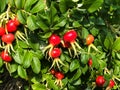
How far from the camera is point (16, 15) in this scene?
2213 millimetres

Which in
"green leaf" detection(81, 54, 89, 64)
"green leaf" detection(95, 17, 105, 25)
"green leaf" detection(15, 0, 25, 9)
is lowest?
"green leaf" detection(81, 54, 89, 64)

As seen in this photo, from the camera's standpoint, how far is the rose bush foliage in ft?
7.15

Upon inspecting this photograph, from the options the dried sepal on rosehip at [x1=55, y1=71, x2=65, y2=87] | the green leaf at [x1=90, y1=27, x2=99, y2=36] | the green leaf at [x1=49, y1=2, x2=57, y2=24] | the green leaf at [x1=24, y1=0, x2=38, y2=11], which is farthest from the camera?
the dried sepal on rosehip at [x1=55, y1=71, x2=65, y2=87]

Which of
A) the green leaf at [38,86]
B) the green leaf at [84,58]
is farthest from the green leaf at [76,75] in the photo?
the green leaf at [38,86]

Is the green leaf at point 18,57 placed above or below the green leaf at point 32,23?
below

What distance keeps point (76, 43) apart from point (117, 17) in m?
0.47

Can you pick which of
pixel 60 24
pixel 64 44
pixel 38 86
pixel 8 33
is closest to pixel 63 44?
pixel 64 44

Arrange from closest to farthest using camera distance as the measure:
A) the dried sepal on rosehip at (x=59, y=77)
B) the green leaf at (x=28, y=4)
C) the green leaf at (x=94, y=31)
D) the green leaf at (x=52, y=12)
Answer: the green leaf at (x=52, y=12) < the green leaf at (x=28, y=4) < the green leaf at (x=94, y=31) < the dried sepal on rosehip at (x=59, y=77)

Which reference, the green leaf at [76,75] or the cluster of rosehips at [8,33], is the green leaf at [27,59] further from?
the green leaf at [76,75]

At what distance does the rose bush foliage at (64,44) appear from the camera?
2180mm

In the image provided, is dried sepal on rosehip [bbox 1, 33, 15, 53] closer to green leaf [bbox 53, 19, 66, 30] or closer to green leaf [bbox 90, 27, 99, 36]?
green leaf [bbox 53, 19, 66, 30]

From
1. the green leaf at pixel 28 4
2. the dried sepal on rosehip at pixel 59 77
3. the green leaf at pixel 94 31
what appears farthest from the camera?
the dried sepal on rosehip at pixel 59 77

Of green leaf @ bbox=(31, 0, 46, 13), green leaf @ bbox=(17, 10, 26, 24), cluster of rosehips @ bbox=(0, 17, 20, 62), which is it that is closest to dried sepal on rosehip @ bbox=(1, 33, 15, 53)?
cluster of rosehips @ bbox=(0, 17, 20, 62)

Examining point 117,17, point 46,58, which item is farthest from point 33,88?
point 117,17
